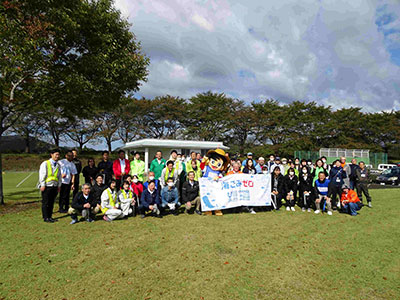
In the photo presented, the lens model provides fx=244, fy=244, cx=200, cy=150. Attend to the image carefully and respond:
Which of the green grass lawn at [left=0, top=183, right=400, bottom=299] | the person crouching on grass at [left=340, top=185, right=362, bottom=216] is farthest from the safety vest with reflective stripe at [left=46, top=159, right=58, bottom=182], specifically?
the person crouching on grass at [left=340, top=185, right=362, bottom=216]

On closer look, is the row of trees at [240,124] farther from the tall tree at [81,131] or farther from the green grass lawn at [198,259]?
the green grass lawn at [198,259]

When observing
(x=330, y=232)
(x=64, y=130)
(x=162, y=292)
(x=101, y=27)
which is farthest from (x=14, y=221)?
(x=64, y=130)

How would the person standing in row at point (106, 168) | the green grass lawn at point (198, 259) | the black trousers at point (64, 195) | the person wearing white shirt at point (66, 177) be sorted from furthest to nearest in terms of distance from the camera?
the person standing in row at point (106, 168) → the black trousers at point (64, 195) → the person wearing white shirt at point (66, 177) → the green grass lawn at point (198, 259)

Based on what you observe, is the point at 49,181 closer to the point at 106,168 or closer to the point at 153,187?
the point at 106,168

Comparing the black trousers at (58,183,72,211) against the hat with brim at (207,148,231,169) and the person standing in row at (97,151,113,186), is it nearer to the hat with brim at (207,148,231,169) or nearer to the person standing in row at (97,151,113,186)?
the person standing in row at (97,151,113,186)

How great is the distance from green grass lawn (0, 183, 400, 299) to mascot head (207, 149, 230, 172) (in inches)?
72.6

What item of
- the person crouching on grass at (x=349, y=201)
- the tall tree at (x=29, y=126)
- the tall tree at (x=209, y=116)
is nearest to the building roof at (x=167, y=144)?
the tall tree at (x=209, y=116)

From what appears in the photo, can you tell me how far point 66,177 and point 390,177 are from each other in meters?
18.1

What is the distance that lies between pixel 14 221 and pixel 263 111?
34.6 metres

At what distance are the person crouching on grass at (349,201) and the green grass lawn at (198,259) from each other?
802 millimetres

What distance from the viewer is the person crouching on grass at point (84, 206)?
597 cm

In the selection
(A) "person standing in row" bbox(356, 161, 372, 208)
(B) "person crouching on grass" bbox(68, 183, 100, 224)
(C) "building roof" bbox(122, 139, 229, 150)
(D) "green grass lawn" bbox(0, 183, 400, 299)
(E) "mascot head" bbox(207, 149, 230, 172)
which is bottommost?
(D) "green grass lawn" bbox(0, 183, 400, 299)

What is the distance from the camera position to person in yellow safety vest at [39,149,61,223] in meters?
5.80

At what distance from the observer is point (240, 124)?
3581 cm
